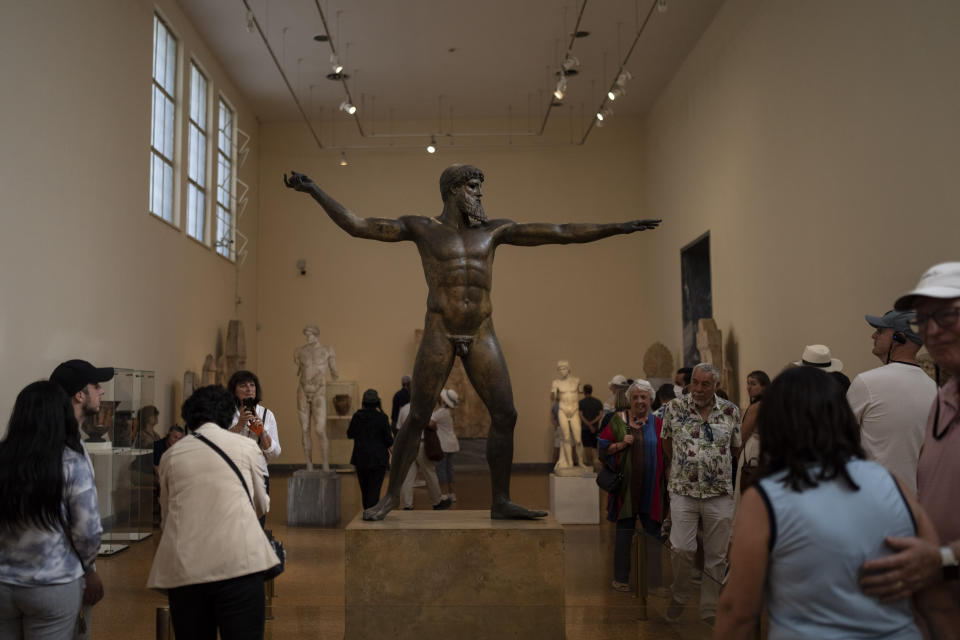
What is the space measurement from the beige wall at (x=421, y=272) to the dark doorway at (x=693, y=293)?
310cm

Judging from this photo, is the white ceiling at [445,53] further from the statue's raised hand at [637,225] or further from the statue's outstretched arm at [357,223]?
the statue's outstretched arm at [357,223]

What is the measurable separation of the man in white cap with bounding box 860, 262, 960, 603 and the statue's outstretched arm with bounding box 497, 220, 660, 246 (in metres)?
2.99

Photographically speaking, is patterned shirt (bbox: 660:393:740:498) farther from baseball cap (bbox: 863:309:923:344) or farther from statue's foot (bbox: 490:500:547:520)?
baseball cap (bbox: 863:309:923:344)

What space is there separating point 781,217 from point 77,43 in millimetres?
8990

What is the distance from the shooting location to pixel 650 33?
15.1m

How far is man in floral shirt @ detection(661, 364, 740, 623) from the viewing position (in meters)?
5.86

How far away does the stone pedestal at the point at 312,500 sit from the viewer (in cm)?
1114

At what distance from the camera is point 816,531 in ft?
6.82

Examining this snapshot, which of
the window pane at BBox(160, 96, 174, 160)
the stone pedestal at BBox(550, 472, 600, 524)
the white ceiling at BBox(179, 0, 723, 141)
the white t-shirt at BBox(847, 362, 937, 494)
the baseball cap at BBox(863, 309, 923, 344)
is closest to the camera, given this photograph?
the white t-shirt at BBox(847, 362, 937, 494)

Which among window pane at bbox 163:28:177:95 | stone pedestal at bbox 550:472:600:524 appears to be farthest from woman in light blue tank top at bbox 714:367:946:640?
window pane at bbox 163:28:177:95

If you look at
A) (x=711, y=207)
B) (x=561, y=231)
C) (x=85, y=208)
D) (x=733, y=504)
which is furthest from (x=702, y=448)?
(x=711, y=207)

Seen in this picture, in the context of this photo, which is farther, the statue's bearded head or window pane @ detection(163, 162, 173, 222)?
window pane @ detection(163, 162, 173, 222)

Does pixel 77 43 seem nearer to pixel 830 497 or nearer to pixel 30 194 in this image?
pixel 30 194

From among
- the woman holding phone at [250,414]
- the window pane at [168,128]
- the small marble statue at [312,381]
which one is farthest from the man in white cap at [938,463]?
the window pane at [168,128]
